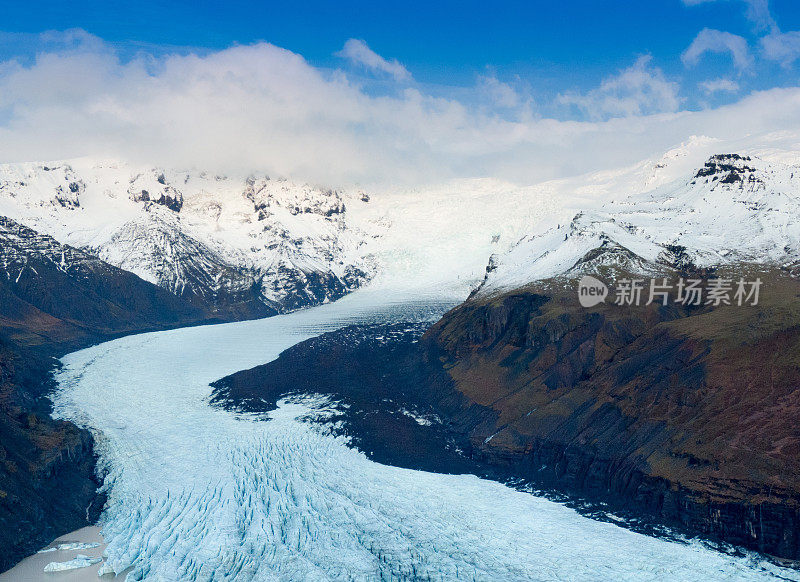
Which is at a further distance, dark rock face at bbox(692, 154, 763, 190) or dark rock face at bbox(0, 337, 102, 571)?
dark rock face at bbox(692, 154, 763, 190)

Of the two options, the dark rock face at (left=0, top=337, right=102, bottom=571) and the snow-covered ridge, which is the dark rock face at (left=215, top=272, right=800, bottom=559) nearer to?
the snow-covered ridge

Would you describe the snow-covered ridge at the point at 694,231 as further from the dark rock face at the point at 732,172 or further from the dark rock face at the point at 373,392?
the dark rock face at the point at 373,392

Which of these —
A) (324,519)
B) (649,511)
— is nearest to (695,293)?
(649,511)

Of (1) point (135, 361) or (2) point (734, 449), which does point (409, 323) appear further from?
(2) point (734, 449)

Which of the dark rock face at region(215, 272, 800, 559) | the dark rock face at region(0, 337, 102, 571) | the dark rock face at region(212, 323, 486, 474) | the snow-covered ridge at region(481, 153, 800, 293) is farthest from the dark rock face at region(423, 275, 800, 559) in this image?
the dark rock face at region(0, 337, 102, 571)

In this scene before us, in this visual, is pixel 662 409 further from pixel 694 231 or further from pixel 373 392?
pixel 694 231

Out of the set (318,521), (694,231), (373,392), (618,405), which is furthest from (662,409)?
(694,231)
